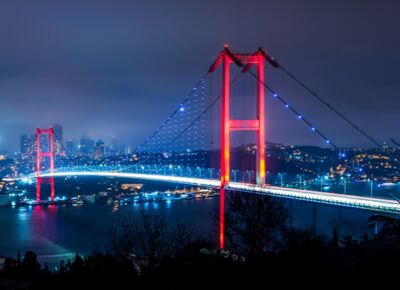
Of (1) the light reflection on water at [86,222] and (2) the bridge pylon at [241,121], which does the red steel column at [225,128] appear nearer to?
(2) the bridge pylon at [241,121]

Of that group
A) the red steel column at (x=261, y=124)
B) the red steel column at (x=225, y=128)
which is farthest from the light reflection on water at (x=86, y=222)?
the red steel column at (x=261, y=124)

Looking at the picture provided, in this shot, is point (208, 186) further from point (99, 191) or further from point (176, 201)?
point (99, 191)

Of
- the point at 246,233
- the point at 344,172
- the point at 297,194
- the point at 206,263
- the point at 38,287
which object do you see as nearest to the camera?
the point at 206,263

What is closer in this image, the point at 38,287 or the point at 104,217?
the point at 38,287

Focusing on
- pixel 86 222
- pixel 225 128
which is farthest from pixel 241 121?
pixel 86 222

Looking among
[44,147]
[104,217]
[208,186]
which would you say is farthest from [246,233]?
[44,147]

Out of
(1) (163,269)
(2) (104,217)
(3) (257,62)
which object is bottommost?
(2) (104,217)

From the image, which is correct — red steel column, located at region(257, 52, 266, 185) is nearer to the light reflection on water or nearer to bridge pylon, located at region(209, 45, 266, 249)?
bridge pylon, located at region(209, 45, 266, 249)

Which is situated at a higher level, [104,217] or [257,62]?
[257,62]

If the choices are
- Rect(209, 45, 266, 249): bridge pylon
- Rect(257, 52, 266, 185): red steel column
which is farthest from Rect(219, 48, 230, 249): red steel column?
Rect(257, 52, 266, 185): red steel column

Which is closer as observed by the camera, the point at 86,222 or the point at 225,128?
the point at 225,128

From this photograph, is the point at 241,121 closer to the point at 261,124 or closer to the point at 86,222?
the point at 261,124
